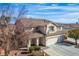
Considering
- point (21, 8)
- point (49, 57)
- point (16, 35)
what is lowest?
point (49, 57)

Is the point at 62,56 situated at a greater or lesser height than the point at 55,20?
lesser

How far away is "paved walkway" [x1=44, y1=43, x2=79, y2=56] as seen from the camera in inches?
71.0

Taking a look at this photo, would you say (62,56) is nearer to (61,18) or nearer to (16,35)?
(61,18)

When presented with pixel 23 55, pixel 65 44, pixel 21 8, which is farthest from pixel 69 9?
pixel 23 55

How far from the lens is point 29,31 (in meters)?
1.83

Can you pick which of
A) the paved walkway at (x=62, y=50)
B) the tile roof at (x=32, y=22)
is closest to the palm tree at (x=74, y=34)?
the paved walkway at (x=62, y=50)

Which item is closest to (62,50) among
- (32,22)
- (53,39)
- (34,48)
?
(53,39)

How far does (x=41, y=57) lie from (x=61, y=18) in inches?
15.1

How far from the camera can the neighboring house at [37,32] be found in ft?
5.98

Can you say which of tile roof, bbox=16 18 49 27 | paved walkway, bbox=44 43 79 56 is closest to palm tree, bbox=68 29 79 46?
paved walkway, bbox=44 43 79 56

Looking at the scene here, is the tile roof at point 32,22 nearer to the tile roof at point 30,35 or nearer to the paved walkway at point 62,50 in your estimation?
the tile roof at point 30,35

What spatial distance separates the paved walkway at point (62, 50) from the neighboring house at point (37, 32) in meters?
0.05

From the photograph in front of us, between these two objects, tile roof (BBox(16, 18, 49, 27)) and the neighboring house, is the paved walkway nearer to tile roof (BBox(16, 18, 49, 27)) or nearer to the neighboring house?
the neighboring house

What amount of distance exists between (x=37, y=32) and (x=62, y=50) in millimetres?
270
